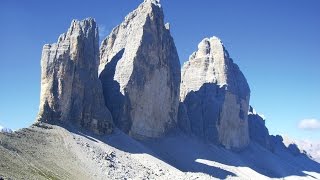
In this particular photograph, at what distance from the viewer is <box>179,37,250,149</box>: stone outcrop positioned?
16250 cm

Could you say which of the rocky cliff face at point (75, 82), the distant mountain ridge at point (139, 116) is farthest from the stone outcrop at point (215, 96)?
the rocky cliff face at point (75, 82)

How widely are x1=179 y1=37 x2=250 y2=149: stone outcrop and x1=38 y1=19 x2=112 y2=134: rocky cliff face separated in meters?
41.5

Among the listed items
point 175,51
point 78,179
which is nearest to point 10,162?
point 78,179

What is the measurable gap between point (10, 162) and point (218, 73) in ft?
341

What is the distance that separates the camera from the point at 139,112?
131000 mm

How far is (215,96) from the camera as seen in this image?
6629 inches

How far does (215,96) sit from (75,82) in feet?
215

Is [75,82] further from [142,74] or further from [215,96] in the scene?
[215,96]

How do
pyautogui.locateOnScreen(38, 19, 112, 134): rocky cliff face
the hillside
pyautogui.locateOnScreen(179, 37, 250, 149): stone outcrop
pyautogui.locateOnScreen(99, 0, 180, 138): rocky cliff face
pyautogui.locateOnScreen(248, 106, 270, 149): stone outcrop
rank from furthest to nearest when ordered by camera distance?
pyautogui.locateOnScreen(248, 106, 270, 149): stone outcrop, pyautogui.locateOnScreen(179, 37, 250, 149): stone outcrop, pyautogui.locateOnScreen(99, 0, 180, 138): rocky cliff face, pyautogui.locateOnScreen(38, 19, 112, 134): rocky cliff face, the hillside

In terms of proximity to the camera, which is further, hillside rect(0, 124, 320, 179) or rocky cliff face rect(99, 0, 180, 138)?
rocky cliff face rect(99, 0, 180, 138)

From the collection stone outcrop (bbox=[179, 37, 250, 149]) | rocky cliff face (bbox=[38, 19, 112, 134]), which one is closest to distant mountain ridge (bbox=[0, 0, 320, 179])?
rocky cliff face (bbox=[38, 19, 112, 134])

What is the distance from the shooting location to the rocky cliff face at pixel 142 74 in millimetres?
129000

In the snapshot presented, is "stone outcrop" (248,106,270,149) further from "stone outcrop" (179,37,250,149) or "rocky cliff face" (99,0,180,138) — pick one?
"rocky cliff face" (99,0,180,138)

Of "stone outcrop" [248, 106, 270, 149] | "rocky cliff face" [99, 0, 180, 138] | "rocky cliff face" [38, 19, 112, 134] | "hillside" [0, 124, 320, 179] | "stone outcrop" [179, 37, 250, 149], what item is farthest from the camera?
"stone outcrop" [248, 106, 270, 149]
